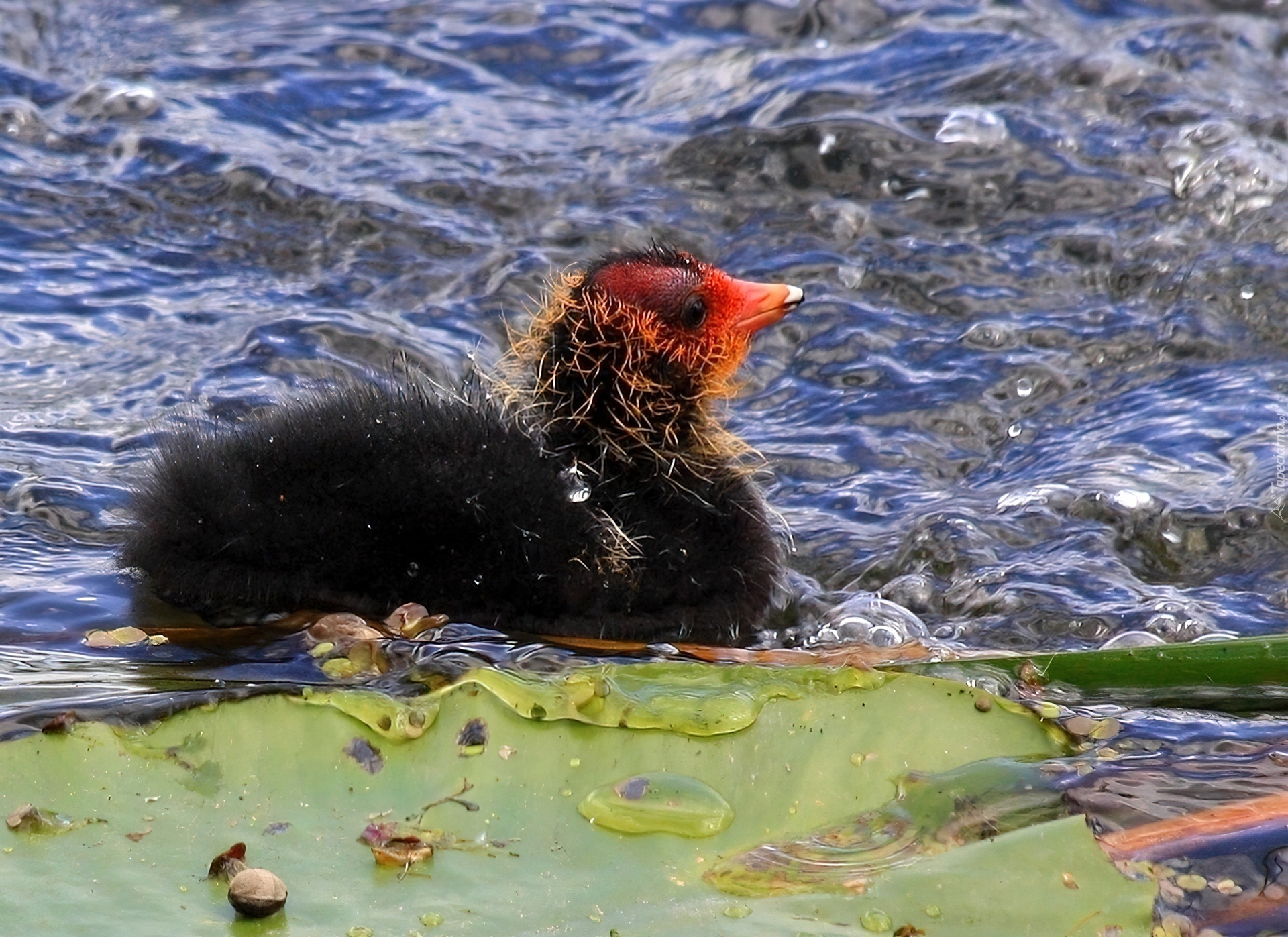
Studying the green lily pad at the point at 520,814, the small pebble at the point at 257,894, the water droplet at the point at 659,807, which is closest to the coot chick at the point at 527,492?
the green lily pad at the point at 520,814

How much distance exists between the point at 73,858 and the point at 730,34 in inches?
273

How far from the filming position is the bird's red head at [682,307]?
4.08 m

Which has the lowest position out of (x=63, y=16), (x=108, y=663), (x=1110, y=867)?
(x=108, y=663)

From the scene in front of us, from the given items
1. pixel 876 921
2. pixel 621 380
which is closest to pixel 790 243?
pixel 621 380

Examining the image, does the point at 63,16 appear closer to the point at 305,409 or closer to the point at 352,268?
the point at 352,268

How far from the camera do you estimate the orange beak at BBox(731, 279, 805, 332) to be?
14.1 feet

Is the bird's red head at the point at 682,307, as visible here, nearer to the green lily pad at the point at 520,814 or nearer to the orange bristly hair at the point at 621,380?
the orange bristly hair at the point at 621,380

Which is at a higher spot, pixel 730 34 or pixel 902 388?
pixel 730 34

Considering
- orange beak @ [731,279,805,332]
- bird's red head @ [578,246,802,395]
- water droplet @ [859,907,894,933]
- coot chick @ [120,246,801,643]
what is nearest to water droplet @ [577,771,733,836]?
water droplet @ [859,907,894,933]

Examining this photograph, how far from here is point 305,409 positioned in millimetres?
3775

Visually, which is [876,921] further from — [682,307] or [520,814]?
[682,307]

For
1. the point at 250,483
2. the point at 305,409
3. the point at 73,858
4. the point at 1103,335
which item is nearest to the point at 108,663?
the point at 250,483

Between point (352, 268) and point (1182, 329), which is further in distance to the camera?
point (352, 268)

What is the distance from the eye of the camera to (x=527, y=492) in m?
3.70
